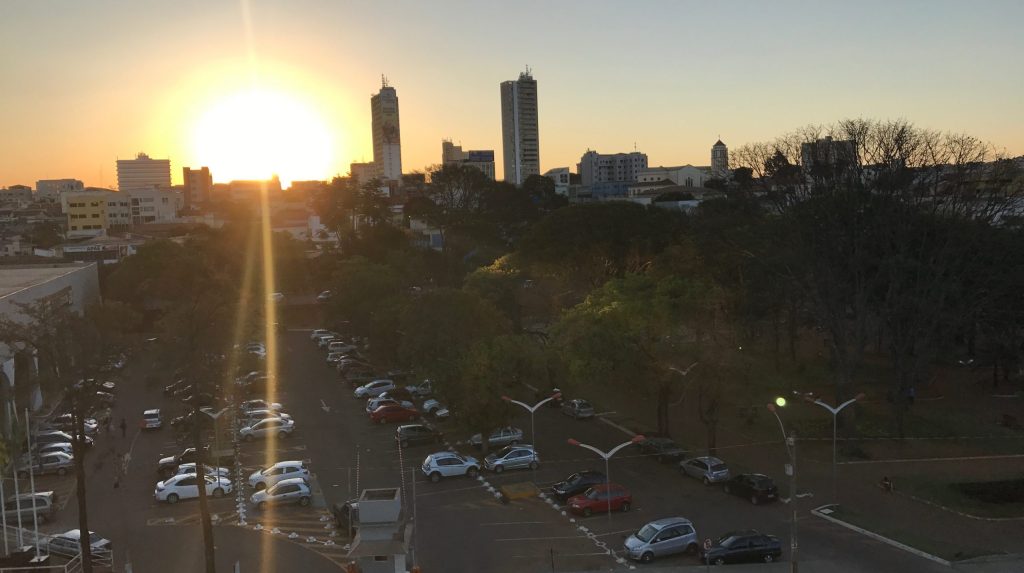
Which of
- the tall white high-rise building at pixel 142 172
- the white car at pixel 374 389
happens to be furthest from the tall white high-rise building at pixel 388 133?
the white car at pixel 374 389

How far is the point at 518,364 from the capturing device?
82.6 feet

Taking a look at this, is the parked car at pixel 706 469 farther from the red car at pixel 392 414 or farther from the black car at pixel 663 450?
the red car at pixel 392 414

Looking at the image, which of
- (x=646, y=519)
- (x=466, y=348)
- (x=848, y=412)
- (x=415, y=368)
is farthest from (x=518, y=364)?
(x=848, y=412)

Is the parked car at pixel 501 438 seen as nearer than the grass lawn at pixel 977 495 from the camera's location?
No

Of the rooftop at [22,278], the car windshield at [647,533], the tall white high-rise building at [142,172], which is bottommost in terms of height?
the car windshield at [647,533]

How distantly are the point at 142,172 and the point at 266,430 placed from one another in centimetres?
18273

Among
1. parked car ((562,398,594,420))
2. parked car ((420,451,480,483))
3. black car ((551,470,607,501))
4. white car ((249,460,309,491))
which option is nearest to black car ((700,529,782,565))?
black car ((551,470,607,501))

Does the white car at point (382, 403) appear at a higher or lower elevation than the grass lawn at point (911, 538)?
higher

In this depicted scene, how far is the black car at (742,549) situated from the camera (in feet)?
57.0

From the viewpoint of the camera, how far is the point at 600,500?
20.6m

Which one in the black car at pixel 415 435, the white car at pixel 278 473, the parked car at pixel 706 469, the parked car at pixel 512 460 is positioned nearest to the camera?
the white car at pixel 278 473

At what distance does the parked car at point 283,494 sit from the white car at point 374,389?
38.2ft

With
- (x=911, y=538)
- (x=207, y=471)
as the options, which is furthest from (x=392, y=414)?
(x=911, y=538)

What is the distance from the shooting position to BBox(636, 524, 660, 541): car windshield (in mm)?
17891
